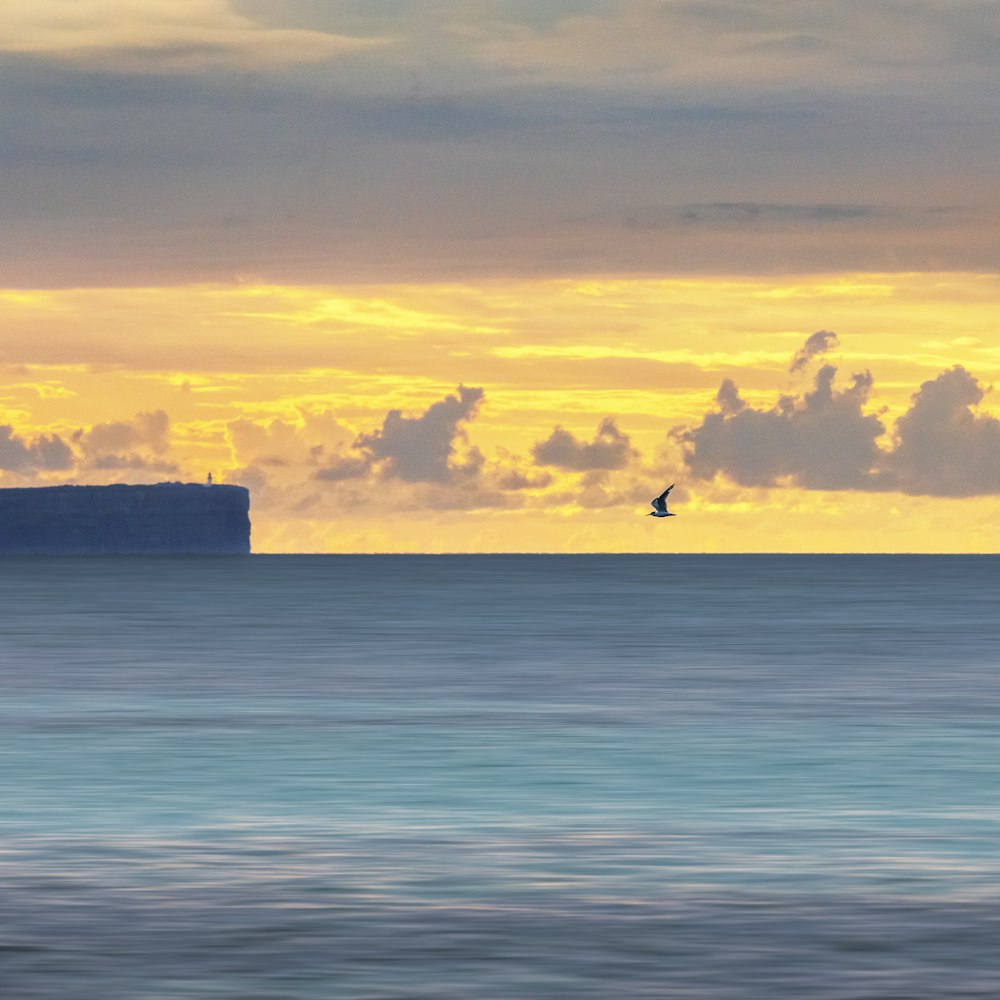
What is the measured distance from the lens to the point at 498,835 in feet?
104

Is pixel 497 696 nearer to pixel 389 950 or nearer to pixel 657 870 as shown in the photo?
pixel 657 870

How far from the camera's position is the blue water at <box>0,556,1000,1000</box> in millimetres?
21672

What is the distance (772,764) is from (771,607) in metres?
124

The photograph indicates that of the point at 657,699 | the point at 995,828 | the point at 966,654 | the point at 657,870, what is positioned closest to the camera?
the point at 657,870

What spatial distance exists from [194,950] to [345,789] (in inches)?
610

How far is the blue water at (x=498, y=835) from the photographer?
71.1 ft

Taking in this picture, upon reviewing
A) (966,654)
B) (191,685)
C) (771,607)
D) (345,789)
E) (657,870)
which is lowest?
(657,870)

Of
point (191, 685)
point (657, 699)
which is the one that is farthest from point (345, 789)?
point (191, 685)

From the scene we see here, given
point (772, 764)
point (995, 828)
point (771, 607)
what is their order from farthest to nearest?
point (771, 607), point (772, 764), point (995, 828)

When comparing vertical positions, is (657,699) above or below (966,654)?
below

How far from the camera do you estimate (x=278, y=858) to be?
29203 mm

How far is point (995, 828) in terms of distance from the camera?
32469 mm

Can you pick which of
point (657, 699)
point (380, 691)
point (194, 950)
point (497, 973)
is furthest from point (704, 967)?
point (380, 691)

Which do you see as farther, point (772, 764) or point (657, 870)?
point (772, 764)
